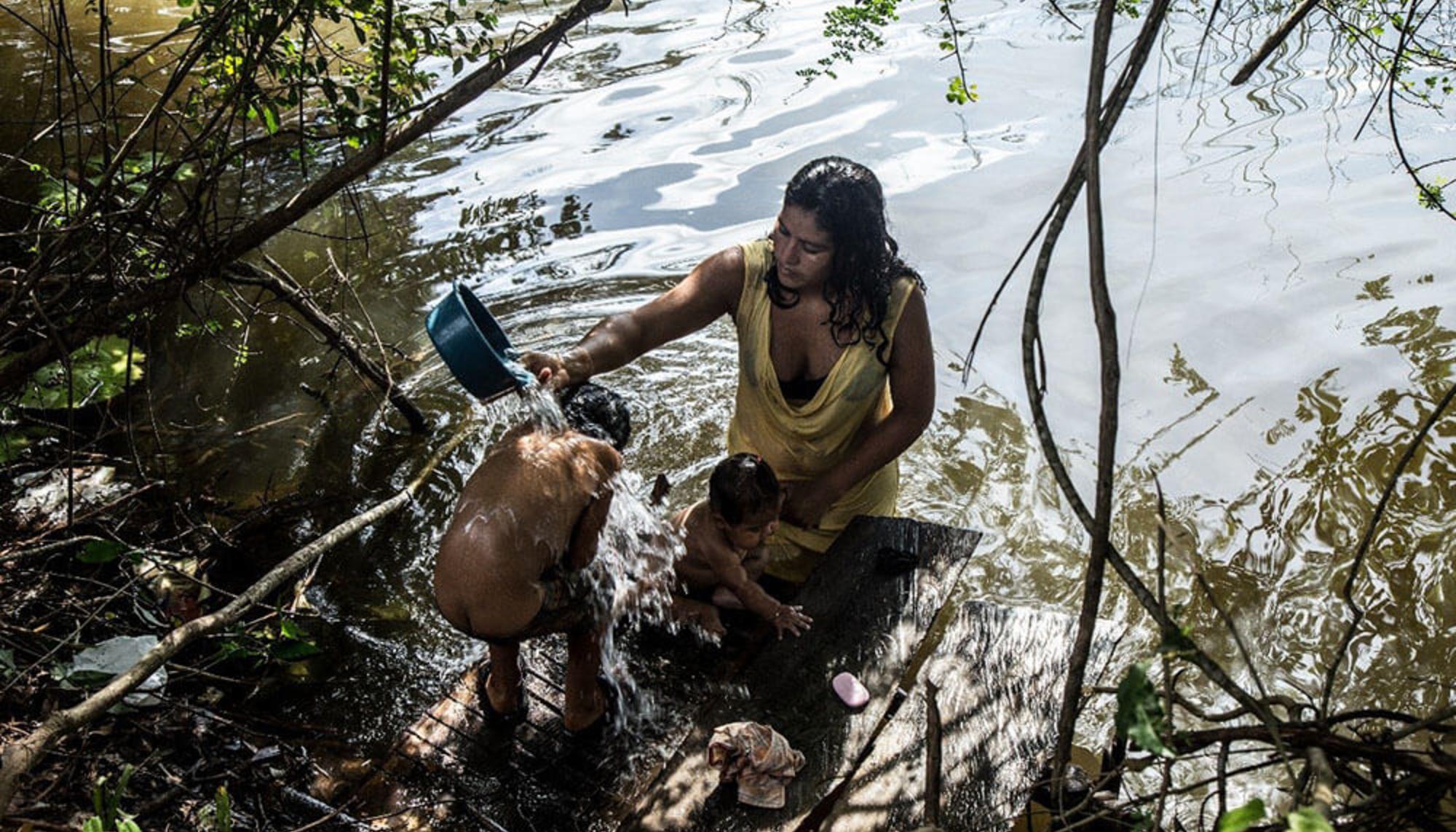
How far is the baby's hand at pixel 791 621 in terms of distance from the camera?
12.2 ft

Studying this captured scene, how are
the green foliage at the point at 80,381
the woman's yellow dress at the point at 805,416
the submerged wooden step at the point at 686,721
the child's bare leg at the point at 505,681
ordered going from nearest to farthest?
the submerged wooden step at the point at 686,721 → the child's bare leg at the point at 505,681 → the woman's yellow dress at the point at 805,416 → the green foliage at the point at 80,381

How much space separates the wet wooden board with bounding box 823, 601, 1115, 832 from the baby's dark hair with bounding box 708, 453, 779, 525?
27.7 inches

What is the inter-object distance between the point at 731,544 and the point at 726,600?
25 cm

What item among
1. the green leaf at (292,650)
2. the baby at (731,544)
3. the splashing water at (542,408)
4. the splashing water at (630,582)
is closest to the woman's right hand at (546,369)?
the splashing water at (542,408)

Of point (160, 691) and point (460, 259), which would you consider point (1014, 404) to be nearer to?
point (460, 259)

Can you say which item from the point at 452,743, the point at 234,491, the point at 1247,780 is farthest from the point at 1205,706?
the point at 234,491

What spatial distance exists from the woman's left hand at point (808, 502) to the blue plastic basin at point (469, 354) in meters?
1.22

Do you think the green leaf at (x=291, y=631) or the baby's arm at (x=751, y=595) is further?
the green leaf at (x=291, y=631)

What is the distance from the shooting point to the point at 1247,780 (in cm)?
407

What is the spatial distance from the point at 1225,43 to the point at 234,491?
8.33m

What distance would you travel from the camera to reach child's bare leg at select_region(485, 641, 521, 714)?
3549 millimetres

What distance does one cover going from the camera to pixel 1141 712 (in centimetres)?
152

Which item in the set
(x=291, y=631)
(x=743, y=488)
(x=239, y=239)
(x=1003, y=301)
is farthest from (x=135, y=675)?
(x=1003, y=301)

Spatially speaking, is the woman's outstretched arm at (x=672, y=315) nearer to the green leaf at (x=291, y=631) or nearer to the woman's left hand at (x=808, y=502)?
the woman's left hand at (x=808, y=502)
